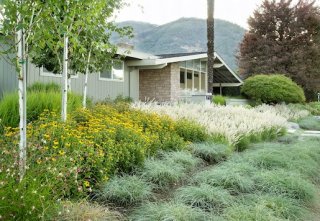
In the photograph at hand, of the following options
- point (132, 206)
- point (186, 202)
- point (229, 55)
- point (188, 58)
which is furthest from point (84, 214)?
point (229, 55)

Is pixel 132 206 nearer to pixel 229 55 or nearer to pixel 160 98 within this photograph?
pixel 160 98

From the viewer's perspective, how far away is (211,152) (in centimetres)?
591

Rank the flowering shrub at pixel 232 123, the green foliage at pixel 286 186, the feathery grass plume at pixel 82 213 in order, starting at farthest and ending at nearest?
the flowering shrub at pixel 232 123
the green foliage at pixel 286 186
the feathery grass plume at pixel 82 213

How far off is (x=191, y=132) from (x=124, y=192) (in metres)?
3.60

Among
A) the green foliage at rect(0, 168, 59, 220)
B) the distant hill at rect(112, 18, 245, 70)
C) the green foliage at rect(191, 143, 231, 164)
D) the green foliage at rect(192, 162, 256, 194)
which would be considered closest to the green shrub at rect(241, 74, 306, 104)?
the green foliage at rect(191, 143, 231, 164)

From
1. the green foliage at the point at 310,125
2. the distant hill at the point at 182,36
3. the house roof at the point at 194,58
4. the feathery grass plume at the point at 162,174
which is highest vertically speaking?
the distant hill at the point at 182,36

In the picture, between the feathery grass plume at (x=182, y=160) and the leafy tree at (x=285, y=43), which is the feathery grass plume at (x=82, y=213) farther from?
the leafy tree at (x=285, y=43)

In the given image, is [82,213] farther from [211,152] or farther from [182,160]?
[211,152]

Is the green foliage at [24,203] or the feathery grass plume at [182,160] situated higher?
the green foliage at [24,203]

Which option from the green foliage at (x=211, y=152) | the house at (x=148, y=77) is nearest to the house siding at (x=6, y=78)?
the house at (x=148, y=77)

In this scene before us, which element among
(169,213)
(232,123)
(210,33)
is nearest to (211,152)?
(232,123)

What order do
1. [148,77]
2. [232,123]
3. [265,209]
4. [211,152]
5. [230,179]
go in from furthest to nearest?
[148,77] → [232,123] → [211,152] → [230,179] → [265,209]

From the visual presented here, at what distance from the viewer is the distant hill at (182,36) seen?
79438 millimetres

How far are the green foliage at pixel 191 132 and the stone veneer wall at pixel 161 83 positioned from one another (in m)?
11.0
